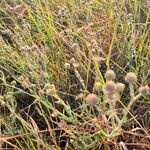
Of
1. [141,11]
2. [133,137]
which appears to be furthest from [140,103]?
[141,11]

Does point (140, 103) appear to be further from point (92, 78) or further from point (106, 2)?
point (106, 2)

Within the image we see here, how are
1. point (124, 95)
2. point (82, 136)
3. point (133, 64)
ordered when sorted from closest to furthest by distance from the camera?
point (82, 136) → point (124, 95) → point (133, 64)

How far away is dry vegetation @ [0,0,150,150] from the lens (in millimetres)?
1330

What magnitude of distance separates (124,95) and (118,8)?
17.6 inches

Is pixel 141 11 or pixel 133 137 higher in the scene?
pixel 141 11

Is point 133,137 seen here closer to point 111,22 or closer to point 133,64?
point 133,64

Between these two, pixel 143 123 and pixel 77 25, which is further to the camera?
pixel 77 25

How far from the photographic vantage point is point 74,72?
5.29 feet

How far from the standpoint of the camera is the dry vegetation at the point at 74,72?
1.33m

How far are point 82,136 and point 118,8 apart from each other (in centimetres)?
73

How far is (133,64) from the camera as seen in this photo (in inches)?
64.4

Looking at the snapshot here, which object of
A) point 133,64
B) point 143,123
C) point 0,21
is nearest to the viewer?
point 143,123

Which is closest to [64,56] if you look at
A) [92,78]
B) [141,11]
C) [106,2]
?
[92,78]

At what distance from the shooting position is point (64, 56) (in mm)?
1608
